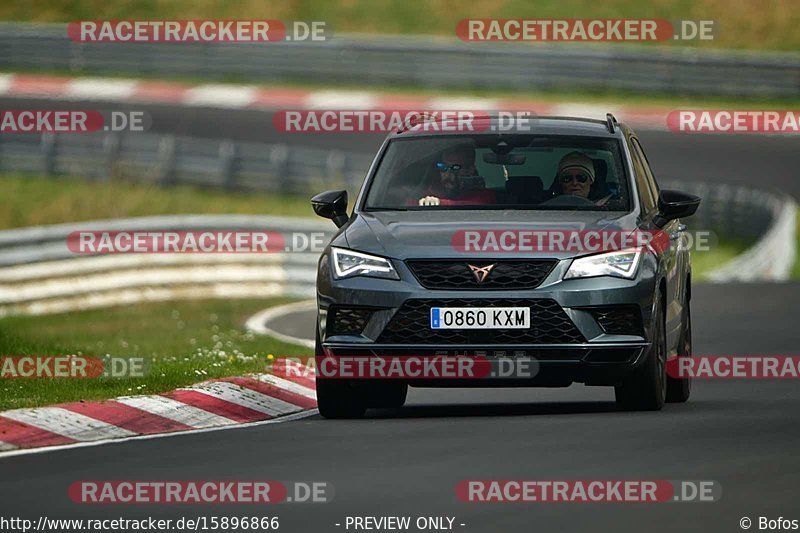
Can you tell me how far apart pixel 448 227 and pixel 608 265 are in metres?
0.92

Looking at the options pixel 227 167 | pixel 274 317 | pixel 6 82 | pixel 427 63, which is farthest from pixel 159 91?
pixel 274 317

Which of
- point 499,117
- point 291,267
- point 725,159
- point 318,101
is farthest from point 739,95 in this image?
point 499,117

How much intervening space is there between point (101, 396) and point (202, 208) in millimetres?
22249

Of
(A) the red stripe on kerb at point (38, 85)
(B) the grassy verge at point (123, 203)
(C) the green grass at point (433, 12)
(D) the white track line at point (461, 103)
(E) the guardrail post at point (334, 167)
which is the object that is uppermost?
(C) the green grass at point (433, 12)

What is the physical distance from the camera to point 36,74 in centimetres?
4734

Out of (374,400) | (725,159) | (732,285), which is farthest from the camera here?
(725,159)

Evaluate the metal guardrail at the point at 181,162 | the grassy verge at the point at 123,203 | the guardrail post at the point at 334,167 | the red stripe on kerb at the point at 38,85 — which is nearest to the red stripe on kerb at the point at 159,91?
the red stripe on kerb at the point at 38,85

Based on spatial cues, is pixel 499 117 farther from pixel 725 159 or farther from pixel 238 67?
pixel 238 67

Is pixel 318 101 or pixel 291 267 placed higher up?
pixel 318 101

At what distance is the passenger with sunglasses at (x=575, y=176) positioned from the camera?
11922 mm

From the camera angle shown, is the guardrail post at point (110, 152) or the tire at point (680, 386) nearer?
the tire at point (680, 386)

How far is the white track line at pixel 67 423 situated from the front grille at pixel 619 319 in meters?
2.61

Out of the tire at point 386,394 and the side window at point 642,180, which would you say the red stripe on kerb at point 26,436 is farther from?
the side window at point 642,180

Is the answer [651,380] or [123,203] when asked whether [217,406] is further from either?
[123,203]
